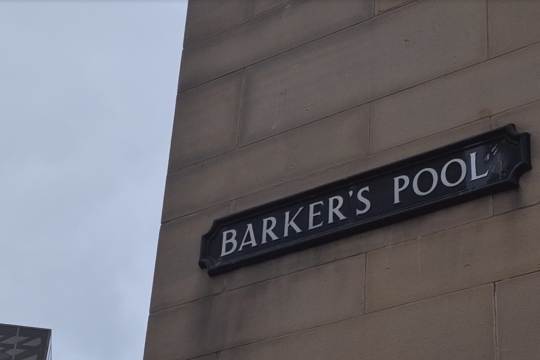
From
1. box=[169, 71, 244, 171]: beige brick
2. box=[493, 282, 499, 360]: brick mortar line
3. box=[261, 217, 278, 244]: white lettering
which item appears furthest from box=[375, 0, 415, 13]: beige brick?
box=[493, 282, 499, 360]: brick mortar line

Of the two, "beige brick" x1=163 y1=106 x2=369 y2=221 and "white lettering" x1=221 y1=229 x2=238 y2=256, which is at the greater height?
"beige brick" x1=163 y1=106 x2=369 y2=221

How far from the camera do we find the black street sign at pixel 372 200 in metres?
8.03

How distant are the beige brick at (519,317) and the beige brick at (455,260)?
3.7 inches

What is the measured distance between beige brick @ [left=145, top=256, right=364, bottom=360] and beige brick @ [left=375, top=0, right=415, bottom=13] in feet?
7.40

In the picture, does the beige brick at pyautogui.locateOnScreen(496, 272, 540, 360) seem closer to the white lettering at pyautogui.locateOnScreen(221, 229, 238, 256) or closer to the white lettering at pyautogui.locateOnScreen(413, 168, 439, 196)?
the white lettering at pyautogui.locateOnScreen(413, 168, 439, 196)

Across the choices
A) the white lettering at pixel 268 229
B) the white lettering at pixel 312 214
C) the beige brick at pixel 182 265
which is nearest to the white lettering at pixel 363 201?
the white lettering at pixel 312 214

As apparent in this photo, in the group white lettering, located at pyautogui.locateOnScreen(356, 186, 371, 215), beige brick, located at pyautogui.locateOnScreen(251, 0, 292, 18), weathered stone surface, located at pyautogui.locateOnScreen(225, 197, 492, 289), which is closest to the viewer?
weathered stone surface, located at pyautogui.locateOnScreen(225, 197, 492, 289)

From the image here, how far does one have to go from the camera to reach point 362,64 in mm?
9430

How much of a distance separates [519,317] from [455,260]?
2.26 ft

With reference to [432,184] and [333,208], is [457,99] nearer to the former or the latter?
[432,184]

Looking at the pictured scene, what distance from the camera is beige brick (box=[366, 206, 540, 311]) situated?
299 inches

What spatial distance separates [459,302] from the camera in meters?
7.64

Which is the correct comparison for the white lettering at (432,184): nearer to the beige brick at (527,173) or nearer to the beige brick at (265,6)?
the beige brick at (527,173)

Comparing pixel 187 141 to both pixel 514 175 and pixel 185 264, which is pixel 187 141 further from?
pixel 514 175
